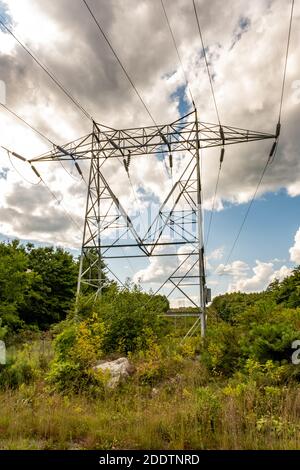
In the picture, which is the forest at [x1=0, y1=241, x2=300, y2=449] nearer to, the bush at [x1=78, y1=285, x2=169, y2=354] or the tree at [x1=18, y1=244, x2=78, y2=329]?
the bush at [x1=78, y1=285, x2=169, y2=354]

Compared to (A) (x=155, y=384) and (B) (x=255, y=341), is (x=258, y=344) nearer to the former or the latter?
(B) (x=255, y=341)

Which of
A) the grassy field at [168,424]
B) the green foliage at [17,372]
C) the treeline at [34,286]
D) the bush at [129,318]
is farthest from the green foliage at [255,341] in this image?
the treeline at [34,286]

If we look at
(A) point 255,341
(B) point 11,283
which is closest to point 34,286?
(B) point 11,283

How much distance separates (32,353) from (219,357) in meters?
6.88

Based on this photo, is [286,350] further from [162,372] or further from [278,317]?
[162,372]

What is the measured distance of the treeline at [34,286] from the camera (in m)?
20.0

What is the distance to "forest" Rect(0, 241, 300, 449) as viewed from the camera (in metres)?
4.73

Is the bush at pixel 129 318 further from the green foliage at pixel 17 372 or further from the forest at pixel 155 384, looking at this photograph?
the green foliage at pixel 17 372

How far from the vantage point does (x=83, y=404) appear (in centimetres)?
685

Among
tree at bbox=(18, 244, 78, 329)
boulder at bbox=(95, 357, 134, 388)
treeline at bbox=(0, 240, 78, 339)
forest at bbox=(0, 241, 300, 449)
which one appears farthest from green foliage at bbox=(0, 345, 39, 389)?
tree at bbox=(18, 244, 78, 329)

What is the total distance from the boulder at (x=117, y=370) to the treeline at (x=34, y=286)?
1089cm

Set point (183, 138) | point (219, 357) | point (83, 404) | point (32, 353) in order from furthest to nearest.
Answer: point (183, 138) < point (32, 353) < point (219, 357) < point (83, 404)
